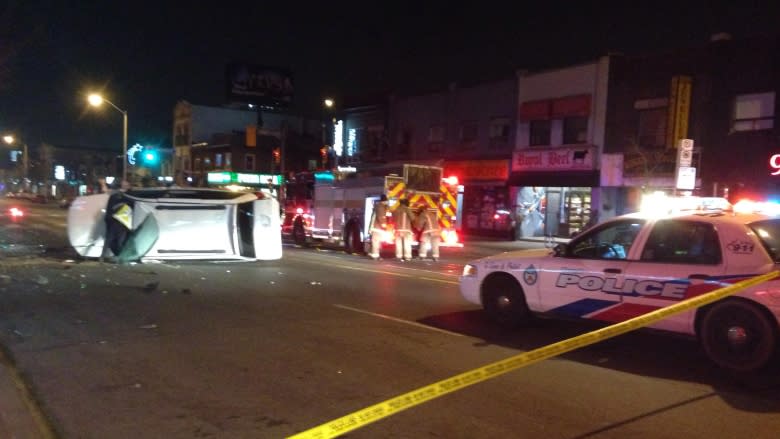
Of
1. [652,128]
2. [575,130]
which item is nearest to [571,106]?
[575,130]

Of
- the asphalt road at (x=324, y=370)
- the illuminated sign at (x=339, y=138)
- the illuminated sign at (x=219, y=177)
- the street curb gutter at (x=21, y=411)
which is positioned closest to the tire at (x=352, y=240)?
the asphalt road at (x=324, y=370)

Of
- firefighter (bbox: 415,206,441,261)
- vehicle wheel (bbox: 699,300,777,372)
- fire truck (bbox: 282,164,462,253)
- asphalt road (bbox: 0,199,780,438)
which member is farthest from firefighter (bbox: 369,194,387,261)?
vehicle wheel (bbox: 699,300,777,372)

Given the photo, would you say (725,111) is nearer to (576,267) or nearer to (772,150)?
(772,150)

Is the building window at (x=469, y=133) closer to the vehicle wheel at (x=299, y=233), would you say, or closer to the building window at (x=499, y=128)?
the building window at (x=499, y=128)

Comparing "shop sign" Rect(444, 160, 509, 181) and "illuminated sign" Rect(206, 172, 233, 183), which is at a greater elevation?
"shop sign" Rect(444, 160, 509, 181)

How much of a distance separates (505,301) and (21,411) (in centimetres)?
552

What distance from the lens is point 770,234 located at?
6.78m

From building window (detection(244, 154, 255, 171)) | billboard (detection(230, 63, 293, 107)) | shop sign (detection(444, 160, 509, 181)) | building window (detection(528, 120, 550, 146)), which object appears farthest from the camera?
billboard (detection(230, 63, 293, 107))

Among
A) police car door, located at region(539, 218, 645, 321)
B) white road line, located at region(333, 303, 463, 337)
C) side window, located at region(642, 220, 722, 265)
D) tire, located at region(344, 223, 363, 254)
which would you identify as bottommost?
white road line, located at region(333, 303, 463, 337)

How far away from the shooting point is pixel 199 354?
7.08 metres

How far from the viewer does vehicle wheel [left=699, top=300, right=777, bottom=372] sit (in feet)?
21.0

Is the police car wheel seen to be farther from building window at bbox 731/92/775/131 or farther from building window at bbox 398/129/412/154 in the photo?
building window at bbox 731/92/775/131

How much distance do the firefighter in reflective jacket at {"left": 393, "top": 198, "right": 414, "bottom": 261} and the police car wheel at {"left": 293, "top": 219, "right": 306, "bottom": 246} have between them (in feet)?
19.6

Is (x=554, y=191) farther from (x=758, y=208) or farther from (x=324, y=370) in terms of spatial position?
(x=324, y=370)
